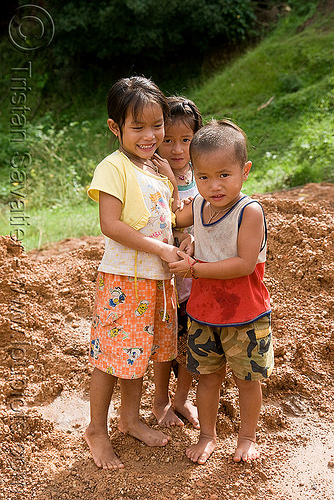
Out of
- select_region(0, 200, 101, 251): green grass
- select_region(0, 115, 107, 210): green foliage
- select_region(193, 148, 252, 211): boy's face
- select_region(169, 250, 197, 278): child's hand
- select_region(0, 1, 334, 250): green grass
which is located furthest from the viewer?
select_region(0, 115, 107, 210): green foliage

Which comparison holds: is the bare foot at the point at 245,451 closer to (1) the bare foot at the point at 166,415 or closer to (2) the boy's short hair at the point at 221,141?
(1) the bare foot at the point at 166,415

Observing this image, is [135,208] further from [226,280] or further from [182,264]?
[226,280]

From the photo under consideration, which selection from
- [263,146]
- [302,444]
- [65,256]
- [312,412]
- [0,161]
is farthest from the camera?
[0,161]

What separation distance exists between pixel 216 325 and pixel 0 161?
819 cm

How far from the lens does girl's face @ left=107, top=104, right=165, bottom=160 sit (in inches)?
78.3

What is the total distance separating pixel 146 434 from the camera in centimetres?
231

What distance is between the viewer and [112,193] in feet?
6.37

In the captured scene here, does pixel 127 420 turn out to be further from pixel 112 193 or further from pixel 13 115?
pixel 13 115

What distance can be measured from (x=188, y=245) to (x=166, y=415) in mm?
896

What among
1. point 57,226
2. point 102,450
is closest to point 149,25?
point 57,226

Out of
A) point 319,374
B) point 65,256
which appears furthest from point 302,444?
point 65,256

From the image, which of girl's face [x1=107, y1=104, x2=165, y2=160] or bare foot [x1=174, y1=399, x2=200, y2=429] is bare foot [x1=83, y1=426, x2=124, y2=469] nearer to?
bare foot [x1=174, y1=399, x2=200, y2=429]

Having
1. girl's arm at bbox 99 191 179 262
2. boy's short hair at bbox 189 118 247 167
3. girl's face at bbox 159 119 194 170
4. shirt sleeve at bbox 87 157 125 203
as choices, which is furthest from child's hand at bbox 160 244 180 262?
girl's face at bbox 159 119 194 170

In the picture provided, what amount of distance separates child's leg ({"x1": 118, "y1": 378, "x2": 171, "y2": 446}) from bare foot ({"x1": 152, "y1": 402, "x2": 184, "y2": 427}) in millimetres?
109
